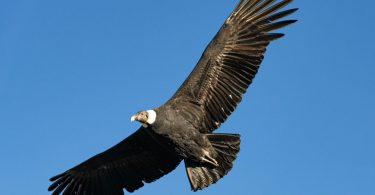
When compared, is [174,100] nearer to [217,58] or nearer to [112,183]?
[217,58]

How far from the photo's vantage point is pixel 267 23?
44.3ft

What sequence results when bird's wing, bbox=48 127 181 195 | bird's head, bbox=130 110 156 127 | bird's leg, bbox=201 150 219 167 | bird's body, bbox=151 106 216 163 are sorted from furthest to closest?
bird's wing, bbox=48 127 181 195 → bird's leg, bbox=201 150 219 167 → bird's body, bbox=151 106 216 163 → bird's head, bbox=130 110 156 127

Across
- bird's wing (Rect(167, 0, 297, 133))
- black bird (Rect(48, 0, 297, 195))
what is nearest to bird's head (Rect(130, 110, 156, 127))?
black bird (Rect(48, 0, 297, 195))

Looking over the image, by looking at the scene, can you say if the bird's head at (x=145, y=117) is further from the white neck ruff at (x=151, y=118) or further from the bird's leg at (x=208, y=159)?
the bird's leg at (x=208, y=159)

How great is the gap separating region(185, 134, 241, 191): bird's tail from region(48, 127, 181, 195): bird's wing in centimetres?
56

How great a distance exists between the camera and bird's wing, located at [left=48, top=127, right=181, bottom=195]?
45.4ft

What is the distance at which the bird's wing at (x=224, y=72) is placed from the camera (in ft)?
43.6

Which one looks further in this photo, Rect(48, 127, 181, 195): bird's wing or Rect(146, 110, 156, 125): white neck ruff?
Rect(48, 127, 181, 195): bird's wing

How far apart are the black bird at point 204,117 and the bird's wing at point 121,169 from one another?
0.06 feet

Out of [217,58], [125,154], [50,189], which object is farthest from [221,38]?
[50,189]

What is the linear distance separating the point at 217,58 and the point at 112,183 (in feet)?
10.1

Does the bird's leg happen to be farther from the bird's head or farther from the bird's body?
the bird's head

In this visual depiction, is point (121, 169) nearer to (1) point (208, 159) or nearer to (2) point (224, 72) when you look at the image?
(1) point (208, 159)

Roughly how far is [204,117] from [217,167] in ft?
2.96
